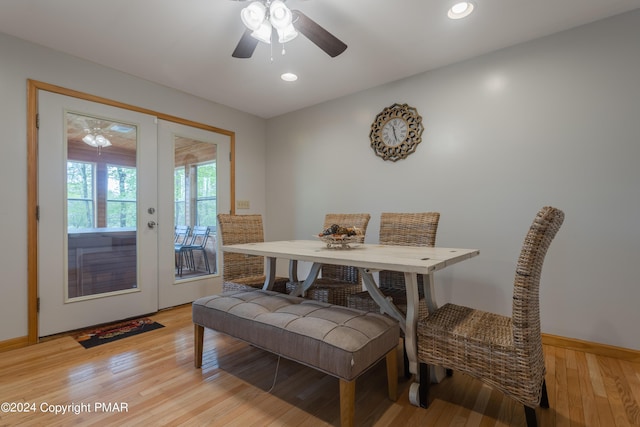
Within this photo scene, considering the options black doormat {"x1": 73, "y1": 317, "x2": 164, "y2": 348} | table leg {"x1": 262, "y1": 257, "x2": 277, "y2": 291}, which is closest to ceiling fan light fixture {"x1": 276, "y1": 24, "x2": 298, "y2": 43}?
table leg {"x1": 262, "y1": 257, "x2": 277, "y2": 291}

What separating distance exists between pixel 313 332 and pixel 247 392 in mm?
649

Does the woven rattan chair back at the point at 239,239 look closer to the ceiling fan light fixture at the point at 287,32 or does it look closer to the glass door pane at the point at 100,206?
the glass door pane at the point at 100,206

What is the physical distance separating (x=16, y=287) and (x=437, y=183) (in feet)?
11.7

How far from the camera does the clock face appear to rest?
Result: 10.0 ft

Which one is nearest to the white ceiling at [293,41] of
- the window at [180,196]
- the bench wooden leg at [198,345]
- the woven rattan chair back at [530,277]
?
the window at [180,196]

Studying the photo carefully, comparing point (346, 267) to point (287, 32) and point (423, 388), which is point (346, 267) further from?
point (287, 32)

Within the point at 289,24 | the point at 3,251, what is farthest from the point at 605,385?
the point at 3,251

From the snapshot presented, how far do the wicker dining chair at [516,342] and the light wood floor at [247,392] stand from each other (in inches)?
12.2

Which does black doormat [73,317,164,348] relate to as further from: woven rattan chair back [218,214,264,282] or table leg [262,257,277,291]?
table leg [262,257,277,291]

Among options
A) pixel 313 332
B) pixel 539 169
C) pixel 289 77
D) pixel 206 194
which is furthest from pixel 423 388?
pixel 206 194

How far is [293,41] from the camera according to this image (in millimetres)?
2377

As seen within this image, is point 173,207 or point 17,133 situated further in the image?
point 173,207

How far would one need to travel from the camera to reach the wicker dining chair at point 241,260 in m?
2.54

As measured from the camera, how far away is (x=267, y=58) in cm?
262
